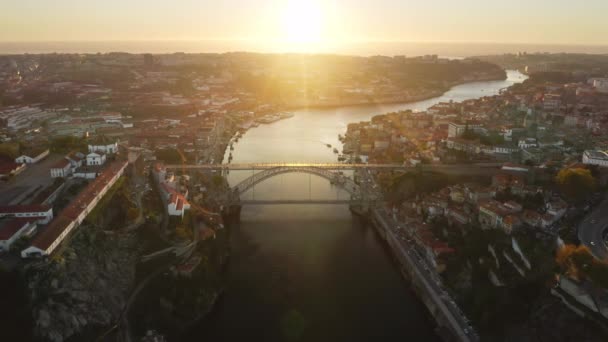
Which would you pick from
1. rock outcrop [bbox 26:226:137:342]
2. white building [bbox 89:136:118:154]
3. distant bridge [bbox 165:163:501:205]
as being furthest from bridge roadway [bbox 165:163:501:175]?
rock outcrop [bbox 26:226:137:342]


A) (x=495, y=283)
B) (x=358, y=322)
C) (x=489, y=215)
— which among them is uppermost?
(x=489, y=215)

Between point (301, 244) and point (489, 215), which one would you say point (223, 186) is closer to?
point (301, 244)

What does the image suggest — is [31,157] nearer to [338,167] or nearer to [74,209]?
[74,209]

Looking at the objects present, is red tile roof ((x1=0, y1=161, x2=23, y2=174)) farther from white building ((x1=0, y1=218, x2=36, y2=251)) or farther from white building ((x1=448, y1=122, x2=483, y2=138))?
white building ((x1=448, y1=122, x2=483, y2=138))

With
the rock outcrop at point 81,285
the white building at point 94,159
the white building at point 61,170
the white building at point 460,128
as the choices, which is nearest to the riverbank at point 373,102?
the white building at point 460,128

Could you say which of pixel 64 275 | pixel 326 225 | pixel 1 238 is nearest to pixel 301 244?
pixel 326 225

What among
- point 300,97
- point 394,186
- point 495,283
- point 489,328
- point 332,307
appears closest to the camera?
point 489,328
